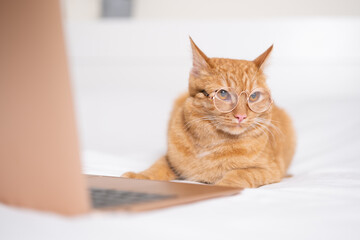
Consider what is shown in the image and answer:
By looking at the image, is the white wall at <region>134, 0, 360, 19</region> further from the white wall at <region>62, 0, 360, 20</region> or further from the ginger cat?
the ginger cat

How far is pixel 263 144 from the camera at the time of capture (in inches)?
60.5

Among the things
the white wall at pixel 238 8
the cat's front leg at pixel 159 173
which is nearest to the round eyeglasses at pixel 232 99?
the cat's front leg at pixel 159 173

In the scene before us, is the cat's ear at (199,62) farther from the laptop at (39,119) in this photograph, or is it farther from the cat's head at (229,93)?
the laptop at (39,119)

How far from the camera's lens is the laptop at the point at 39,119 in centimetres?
70

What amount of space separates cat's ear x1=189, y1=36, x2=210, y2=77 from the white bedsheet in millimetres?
486

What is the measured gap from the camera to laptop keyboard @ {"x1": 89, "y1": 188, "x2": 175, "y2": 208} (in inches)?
32.9

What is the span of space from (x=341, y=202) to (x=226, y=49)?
6.99 feet

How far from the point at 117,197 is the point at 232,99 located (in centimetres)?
65

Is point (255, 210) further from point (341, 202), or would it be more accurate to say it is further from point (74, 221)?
point (74, 221)

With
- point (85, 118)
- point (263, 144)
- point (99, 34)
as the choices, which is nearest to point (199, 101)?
point (263, 144)

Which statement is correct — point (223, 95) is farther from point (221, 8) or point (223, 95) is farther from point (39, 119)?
point (221, 8)

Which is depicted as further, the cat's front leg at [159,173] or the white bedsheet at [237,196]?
the cat's front leg at [159,173]

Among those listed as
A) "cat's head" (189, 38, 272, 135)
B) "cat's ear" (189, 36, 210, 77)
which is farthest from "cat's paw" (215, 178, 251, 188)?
"cat's ear" (189, 36, 210, 77)

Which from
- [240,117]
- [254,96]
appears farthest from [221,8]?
[240,117]
